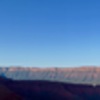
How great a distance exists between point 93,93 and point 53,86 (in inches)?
623

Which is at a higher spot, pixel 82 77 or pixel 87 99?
pixel 82 77

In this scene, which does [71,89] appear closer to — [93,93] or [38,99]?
[93,93]

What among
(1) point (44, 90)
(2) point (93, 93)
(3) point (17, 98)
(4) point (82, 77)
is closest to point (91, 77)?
(4) point (82, 77)

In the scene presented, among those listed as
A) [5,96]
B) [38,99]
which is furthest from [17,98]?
[38,99]

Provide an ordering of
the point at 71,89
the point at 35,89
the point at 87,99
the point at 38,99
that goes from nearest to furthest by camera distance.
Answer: the point at 38,99
the point at 35,89
the point at 87,99
the point at 71,89

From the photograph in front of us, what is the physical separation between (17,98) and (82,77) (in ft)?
492

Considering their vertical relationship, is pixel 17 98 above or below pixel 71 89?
below

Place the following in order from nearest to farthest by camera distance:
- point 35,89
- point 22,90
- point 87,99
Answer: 1. point 22,90
2. point 35,89
3. point 87,99

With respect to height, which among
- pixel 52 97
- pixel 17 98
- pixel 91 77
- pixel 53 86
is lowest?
pixel 17 98

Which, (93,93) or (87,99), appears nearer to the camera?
(87,99)

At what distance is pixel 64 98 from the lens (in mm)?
66125

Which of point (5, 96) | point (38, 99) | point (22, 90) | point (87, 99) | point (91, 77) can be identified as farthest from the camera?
point (91, 77)

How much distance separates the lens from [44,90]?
226ft

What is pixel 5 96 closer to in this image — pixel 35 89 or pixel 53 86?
pixel 35 89
